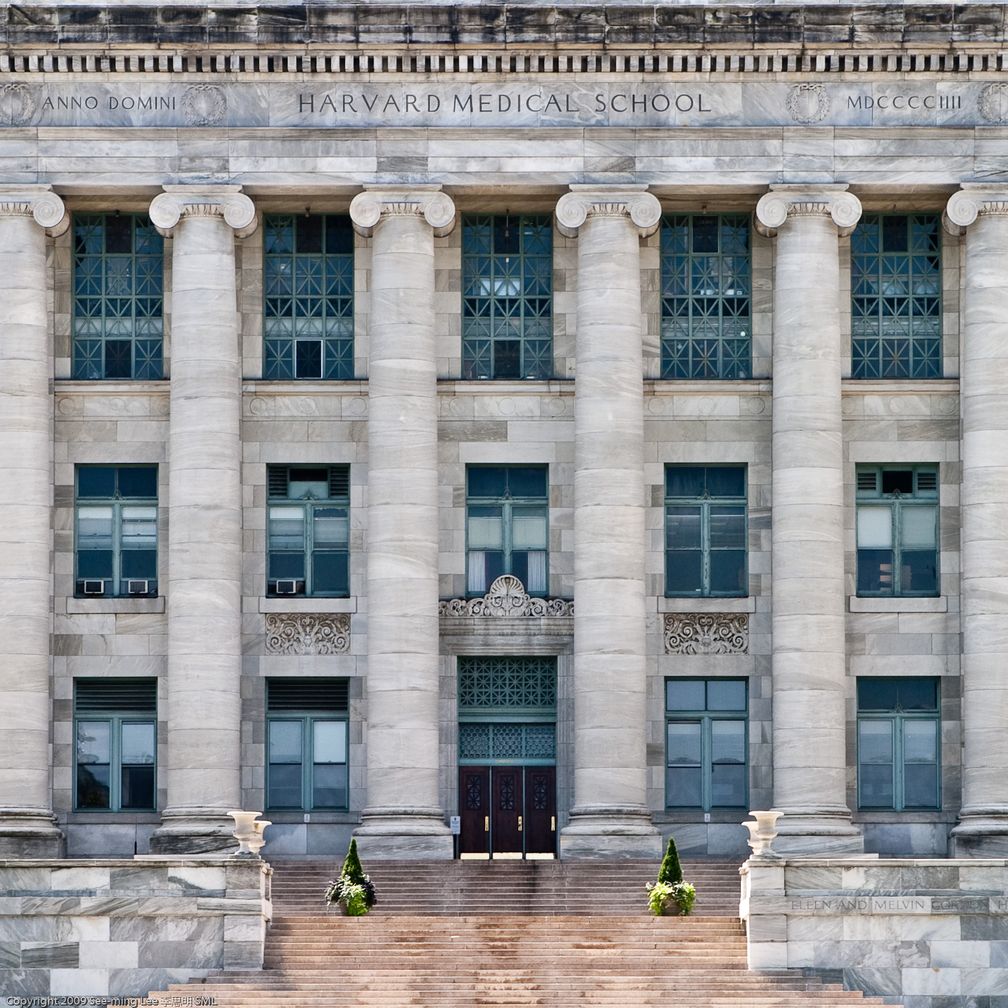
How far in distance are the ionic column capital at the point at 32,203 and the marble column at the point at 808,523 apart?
50.1 feet

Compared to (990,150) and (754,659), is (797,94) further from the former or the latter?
(754,659)

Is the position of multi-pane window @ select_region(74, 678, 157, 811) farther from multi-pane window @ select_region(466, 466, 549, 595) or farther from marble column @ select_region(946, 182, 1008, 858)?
marble column @ select_region(946, 182, 1008, 858)

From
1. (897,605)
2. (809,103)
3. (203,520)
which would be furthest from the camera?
(897,605)

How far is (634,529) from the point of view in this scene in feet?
202

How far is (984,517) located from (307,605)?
14.8m

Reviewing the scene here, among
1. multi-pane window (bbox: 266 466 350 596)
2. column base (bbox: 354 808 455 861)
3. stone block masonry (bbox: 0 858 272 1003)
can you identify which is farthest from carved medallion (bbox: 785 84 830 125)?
stone block masonry (bbox: 0 858 272 1003)

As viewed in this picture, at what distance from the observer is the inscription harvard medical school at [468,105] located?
204 ft

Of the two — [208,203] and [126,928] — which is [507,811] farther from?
[208,203]

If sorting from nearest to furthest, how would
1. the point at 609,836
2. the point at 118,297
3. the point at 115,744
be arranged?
1. the point at 609,836
2. the point at 115,744
3. the point at 118,297

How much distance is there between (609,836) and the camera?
2363 inches

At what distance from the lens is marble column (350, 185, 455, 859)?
60.6 meters

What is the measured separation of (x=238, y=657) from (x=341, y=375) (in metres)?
6.72

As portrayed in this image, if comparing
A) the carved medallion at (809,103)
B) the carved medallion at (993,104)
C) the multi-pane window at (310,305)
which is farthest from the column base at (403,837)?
the carved medallion at (993,104)

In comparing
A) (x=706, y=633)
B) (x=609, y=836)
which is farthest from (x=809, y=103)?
(x=609, y=836)
